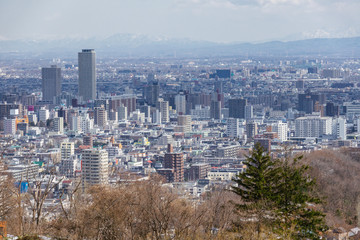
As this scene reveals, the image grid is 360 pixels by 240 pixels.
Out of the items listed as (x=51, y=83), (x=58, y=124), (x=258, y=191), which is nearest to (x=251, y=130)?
(x=58, y=124)

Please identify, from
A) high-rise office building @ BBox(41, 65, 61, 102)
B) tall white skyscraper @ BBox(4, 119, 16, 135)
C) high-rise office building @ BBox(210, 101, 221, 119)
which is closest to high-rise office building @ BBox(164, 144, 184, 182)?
tall white skyscraper @ BBox(4, 119, 16, 135)

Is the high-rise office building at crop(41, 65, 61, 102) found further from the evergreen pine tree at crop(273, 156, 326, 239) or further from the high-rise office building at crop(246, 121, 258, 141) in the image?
the evergreen pine tree at crop(273, 156, 326, 239)

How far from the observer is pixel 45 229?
28.6 feet

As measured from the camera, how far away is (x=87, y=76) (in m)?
70.8

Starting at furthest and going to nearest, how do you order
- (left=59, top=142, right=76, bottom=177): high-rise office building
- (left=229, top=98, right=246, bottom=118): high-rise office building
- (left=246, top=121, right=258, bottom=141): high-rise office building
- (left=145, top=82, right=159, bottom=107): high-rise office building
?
(left=145, top=82, right=159, bottom=107): high-rise office building < (left=229, top=98, right=246, bottom=118): high-rise office building < (left=246, top=121, right=258, bottom=141): high-rise office building < (left=59, top=142, right=76, bottom=177): high-rise office building

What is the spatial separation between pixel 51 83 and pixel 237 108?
19.6 meters

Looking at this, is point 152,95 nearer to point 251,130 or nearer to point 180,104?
point 180,104

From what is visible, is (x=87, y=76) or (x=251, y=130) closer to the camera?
Result: (x=251, y=130)

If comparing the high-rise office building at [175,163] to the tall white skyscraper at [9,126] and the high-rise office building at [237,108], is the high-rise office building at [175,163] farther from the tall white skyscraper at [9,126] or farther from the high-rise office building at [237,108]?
the high-rise office building at [237,108]

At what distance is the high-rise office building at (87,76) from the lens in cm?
6894

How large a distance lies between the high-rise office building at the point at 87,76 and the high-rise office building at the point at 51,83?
1.84 meters

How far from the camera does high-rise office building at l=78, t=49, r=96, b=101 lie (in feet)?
226

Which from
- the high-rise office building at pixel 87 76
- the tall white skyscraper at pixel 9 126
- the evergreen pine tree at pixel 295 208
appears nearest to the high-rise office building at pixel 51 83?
the high-rise office building at pixel 87 76

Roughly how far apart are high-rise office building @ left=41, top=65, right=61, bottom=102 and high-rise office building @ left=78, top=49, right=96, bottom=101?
72.3 inches
